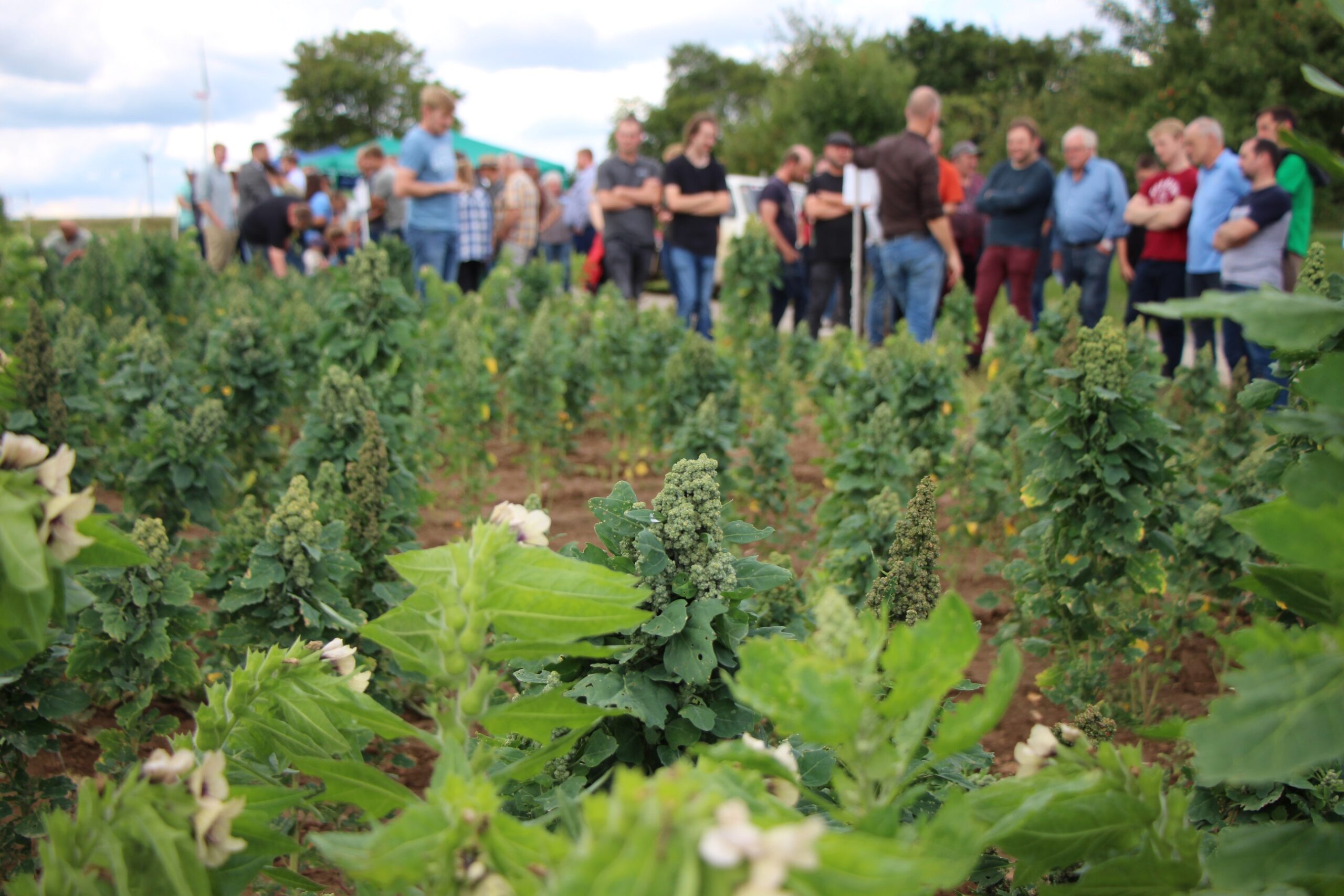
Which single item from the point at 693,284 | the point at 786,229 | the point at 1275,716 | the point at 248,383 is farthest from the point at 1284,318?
the point at 786,229

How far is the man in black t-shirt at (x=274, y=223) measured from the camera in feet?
37.2

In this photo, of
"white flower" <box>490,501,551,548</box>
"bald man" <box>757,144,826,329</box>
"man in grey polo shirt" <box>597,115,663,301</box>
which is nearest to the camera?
"white flower" <box>490,501,551,548</box>

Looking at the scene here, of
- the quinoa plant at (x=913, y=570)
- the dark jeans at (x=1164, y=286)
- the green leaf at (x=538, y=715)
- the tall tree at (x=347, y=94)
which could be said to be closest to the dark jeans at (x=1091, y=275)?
the dark jeans at (x=1164, y=286)

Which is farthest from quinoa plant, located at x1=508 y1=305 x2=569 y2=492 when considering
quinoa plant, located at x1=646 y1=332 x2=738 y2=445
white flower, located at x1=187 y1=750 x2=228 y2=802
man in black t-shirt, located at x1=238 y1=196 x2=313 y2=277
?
man in black t-shirt, located at x1=238 y1=196 x2=313 y2=277

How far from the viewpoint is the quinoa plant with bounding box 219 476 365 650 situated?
2.63 meters

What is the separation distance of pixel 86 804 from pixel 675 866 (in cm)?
67

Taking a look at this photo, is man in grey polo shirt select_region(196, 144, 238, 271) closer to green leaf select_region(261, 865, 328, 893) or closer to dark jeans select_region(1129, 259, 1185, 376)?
dark jeans select_region(1129, 259, 1185, 376)

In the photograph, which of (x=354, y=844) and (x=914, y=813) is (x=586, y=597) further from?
(x=914, y=813)

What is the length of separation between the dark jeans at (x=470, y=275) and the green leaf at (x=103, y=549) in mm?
8443

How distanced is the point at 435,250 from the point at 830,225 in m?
3.82

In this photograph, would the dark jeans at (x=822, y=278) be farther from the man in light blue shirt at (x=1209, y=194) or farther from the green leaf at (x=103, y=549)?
the green leaf at (x=103, y=549)

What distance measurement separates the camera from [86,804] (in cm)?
98

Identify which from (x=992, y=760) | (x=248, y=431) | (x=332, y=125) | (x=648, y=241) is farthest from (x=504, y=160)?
(x=332, y=125)

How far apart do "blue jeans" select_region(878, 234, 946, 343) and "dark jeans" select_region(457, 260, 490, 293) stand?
154 inches
